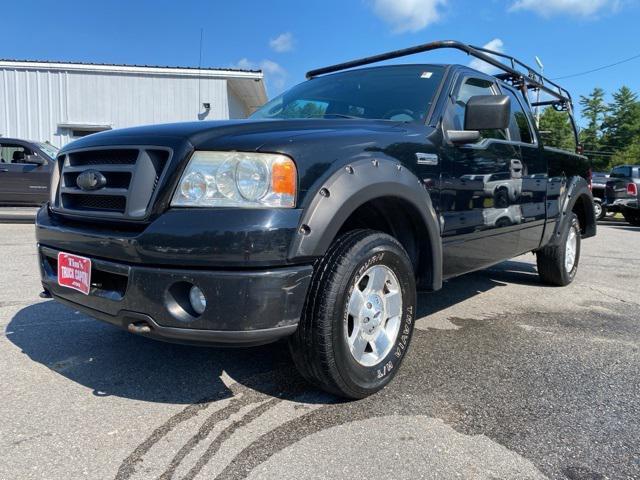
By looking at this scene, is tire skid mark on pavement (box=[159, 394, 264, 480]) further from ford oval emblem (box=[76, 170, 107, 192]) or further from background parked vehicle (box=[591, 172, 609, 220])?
background parked vehicle (box=[591, 172, 609, 220])

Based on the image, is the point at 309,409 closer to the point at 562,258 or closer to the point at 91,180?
the point at 91,180

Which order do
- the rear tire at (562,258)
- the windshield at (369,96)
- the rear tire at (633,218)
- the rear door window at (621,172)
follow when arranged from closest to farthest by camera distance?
the windshield at (369,96)
the rear tire at (562,258)
the rear tire at (633,218)
the rear door window at (621,172)

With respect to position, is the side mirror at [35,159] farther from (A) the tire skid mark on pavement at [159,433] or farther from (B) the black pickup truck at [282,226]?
(A) the tire skid mark on pavement at [159,433]

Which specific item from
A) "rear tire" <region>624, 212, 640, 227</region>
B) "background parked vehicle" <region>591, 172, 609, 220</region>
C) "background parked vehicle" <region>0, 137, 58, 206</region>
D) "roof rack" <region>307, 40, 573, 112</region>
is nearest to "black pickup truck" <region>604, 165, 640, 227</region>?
"rear tire" <region>624, 212, 640, 227</region>

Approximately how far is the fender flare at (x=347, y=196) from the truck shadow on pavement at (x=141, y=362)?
88 cm

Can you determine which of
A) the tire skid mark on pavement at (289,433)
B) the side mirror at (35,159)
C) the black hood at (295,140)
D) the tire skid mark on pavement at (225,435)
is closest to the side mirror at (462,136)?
the black hood at (295,140)

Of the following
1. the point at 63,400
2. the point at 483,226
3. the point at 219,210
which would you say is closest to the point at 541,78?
the point at 483,226

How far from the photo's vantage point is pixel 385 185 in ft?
8.11

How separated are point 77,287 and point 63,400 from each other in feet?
1.88

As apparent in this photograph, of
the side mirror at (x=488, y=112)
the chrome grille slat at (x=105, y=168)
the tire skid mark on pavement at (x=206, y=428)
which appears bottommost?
the tire skid mark on pavement at (x=206, y=428)

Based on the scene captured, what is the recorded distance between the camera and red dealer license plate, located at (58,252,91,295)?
2.32 meters

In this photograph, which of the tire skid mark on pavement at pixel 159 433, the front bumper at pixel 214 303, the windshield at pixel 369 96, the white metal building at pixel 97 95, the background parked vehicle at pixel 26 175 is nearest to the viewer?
the tire skid mark on pavement at pixel 159 433

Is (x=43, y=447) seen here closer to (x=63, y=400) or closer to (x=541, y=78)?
(x=63, y=400)

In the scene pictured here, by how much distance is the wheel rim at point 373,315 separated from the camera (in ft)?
8.05
